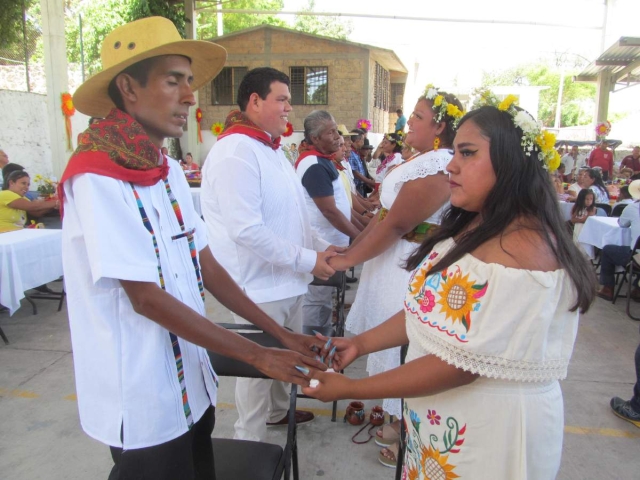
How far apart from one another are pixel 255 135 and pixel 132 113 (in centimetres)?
110

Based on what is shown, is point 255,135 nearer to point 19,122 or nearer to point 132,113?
point 132,113

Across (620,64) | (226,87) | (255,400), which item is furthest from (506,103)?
(226,87)

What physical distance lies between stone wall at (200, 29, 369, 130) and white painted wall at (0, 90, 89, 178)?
34.1ft

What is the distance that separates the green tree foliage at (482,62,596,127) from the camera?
60231 millimetres

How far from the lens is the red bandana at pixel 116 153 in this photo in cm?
125

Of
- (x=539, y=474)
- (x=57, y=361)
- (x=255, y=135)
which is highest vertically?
(x=255, y=135)

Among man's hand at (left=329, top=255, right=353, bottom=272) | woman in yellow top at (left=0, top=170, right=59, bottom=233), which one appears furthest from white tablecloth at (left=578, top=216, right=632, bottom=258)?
woman in yellow top at (left=0, top=170, right=59, bottom=233)

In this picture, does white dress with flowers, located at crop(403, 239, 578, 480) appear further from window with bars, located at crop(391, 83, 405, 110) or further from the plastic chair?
window with bars, located at crop(391, 83, 405, 110)

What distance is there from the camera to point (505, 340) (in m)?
1.29

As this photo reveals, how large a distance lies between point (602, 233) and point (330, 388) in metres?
6.22

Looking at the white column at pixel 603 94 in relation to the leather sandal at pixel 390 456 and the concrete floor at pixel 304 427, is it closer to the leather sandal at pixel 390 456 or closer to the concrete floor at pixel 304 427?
the concrete floor at pixel 304 427

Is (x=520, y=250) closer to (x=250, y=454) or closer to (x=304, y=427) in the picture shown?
(x=250, y=454)

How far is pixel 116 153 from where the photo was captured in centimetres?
129

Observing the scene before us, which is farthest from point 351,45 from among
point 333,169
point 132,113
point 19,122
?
point 132,113
